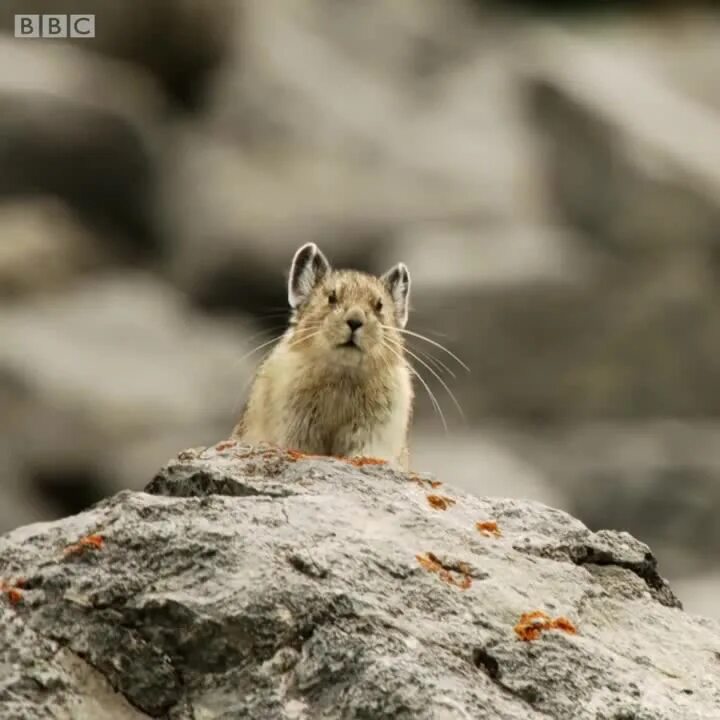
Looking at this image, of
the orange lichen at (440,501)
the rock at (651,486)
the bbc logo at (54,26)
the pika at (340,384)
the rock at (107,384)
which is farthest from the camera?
the bbc logo at (54,26)

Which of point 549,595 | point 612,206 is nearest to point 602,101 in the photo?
point 612,206

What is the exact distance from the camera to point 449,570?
5.79m

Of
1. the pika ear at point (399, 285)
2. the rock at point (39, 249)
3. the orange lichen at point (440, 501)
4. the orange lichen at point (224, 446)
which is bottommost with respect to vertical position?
the orange lichen at point (440, 501)

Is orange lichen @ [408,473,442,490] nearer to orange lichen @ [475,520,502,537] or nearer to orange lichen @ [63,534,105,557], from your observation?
orange lichen @ [475,520,502,537]

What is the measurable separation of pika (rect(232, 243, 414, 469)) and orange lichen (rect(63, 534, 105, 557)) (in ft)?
9.19

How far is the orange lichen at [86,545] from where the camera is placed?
5625 mm

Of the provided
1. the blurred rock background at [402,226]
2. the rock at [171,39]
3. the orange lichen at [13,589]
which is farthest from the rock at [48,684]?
the rock at [171,39]

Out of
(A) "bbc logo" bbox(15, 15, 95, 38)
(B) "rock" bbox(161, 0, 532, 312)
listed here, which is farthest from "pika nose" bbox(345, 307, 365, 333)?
Result: (A) "bbc logo" bbox(15, 15, 95, 38)

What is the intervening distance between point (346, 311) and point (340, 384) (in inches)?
16.2

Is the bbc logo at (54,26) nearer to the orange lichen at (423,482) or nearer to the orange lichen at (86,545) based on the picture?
the orange lichen at (423,482)

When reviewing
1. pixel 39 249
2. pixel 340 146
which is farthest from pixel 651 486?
pixel 39 249

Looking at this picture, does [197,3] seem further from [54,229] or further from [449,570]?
[449,570]

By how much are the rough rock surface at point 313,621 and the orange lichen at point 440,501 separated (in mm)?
156

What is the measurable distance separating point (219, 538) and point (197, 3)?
20412mm
